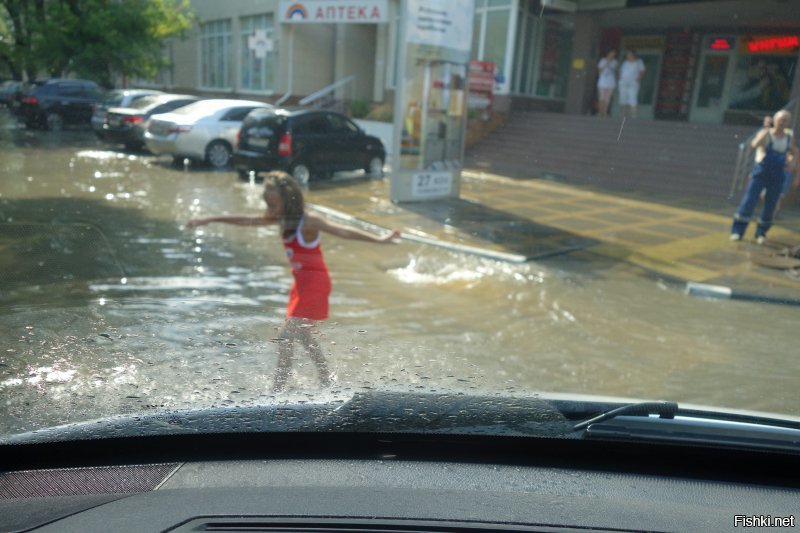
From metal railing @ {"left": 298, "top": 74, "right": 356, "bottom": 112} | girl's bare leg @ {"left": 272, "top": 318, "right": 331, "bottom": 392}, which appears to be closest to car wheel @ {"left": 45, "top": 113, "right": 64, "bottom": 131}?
metal railing @ {"left": 298, "top": 74, "right": 356, "bottom": 112}

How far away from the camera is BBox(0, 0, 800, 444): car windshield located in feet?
9.70

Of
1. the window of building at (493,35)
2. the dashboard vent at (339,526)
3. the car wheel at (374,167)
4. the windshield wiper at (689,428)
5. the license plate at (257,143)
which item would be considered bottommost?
the car wheel at (374,167)

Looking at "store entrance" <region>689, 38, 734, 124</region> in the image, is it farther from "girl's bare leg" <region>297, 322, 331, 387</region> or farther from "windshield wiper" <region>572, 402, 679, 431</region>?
"windshield wiper" <region>572, 402, 679, 431</region>

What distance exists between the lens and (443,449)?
2.12 metres

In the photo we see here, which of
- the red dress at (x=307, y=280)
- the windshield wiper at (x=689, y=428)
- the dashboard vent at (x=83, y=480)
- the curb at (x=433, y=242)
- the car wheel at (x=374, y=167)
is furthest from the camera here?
the car wheel at (x=374, y=167)

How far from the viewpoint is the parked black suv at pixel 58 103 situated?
19.1 m

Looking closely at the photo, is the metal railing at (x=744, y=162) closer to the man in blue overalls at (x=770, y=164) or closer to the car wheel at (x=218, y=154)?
the man in blue overalls at (x=770, y=164)

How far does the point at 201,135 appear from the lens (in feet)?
47.4

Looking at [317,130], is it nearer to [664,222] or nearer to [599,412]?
[664,222]

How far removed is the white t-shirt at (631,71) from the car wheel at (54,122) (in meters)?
16.3

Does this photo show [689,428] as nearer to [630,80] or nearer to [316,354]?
[316,354]

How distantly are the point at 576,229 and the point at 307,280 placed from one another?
6.86 meters

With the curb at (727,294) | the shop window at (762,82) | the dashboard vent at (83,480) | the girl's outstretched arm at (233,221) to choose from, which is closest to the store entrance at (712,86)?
the shop window at (762,82)

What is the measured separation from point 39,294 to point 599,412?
13.5 ft
